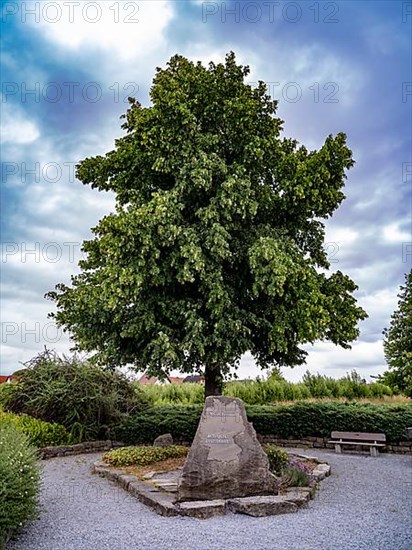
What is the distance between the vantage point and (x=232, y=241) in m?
11.5

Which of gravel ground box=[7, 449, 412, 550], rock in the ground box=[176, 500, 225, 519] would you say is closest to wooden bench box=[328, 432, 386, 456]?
gravel ground box=[7, 449, 412, 550]

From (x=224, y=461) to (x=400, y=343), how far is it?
1431 cm

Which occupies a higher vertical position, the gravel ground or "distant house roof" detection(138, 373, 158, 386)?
"distant house roof" detection(138, 373, 158, 386)

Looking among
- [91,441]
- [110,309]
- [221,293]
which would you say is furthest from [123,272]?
[91,441]

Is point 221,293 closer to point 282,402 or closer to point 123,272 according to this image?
point 123,272

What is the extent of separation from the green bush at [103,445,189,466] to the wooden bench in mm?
4681

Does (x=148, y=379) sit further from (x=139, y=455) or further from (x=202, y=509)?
(x=202, y=509)

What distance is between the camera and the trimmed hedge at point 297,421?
13250 millimetres

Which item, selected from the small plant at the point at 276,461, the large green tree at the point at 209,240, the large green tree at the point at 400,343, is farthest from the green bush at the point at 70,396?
the large green tree at the point at 400,343

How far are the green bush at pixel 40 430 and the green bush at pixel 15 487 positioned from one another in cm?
558

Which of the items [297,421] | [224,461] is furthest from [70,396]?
[224,461]

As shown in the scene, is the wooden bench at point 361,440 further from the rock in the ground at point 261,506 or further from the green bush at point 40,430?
the green bush at point 40,430

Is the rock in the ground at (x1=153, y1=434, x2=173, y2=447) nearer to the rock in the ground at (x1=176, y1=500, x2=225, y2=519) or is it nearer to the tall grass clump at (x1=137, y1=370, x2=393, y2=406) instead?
the rock in the ground at (x1=176, y1=500, x2=225, y2=519)

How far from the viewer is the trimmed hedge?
1325 cm
